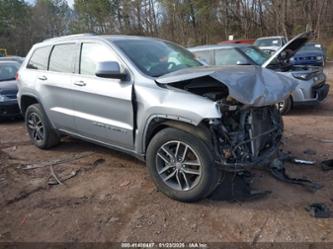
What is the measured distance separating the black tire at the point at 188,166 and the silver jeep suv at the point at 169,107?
0.01m

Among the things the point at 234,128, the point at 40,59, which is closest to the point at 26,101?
the point at 40,59

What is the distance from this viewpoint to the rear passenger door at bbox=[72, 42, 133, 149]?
4270 mm

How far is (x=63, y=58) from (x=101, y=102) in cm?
123

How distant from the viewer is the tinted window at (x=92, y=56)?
456 cm

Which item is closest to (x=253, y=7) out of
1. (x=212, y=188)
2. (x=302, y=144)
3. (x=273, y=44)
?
(x=273, y=44)

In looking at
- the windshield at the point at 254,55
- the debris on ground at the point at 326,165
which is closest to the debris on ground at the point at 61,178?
the debris on ground at the point at 326,165

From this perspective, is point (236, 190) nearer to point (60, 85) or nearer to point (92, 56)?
point (92, 56)

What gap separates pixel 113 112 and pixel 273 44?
52.2 feet

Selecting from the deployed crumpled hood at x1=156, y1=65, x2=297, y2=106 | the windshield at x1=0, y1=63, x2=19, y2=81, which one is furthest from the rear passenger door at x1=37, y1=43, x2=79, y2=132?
the windshield at x1=0, y1=63, x2=19, y2=81

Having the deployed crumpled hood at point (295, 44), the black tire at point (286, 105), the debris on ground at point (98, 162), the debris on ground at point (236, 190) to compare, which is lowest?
the debris on ground at point (236, 190)

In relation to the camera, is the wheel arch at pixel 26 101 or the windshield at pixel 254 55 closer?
the wheel arch at pixel 26 101

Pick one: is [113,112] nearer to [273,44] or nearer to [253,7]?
[273,44]

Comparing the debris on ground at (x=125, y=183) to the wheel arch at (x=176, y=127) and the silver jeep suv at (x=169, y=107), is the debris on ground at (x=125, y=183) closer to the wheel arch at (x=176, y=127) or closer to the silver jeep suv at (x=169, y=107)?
the silver jeep suv at (x=169, y=107)

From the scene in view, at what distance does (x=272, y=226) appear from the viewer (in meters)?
3.37
